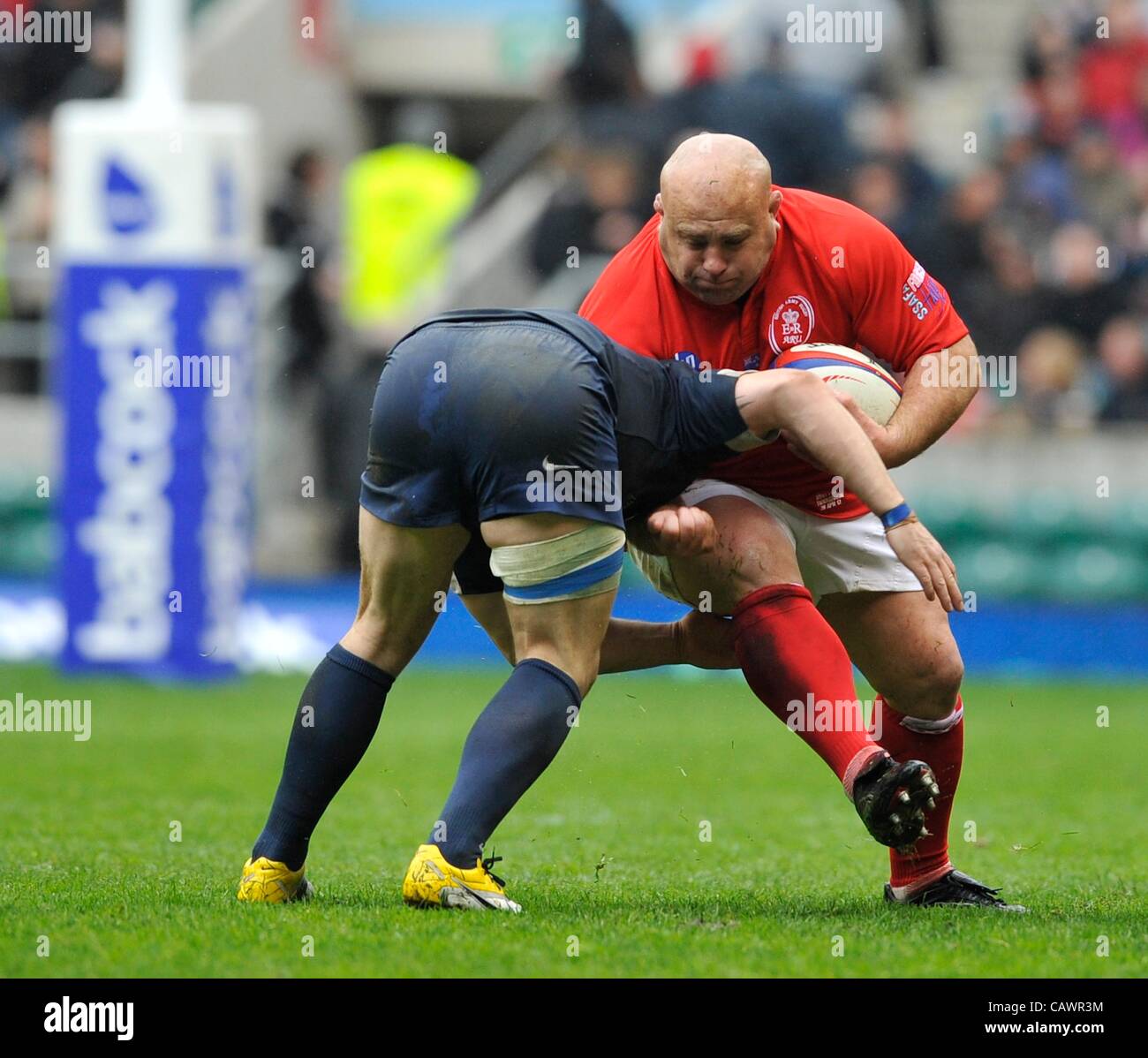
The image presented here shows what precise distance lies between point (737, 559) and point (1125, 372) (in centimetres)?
886

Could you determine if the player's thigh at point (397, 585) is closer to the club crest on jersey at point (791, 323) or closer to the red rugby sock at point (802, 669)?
the red rugby sock at point (802, 669)

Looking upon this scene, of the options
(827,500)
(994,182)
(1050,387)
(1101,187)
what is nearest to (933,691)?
(827,500)

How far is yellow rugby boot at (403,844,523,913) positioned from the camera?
4285 mm

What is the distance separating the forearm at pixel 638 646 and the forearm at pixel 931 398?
0.75m

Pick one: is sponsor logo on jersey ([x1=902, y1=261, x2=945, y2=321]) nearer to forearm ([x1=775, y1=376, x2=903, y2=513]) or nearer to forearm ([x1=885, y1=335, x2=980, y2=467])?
forearm ([x1=885, y1=335, x2=980, y2=467])

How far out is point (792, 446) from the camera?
4.57 m

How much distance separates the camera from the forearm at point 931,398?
482 centimetres

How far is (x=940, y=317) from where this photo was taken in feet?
16.2

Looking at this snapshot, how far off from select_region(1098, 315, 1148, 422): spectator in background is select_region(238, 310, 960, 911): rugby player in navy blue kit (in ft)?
29.1

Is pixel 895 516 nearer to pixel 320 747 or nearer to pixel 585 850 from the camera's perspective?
pixel 320 747

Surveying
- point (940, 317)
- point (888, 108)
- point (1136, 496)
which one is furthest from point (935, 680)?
point (888, 108)

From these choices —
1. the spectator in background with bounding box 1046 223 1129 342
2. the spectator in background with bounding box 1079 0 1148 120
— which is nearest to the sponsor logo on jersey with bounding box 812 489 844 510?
the spectator in background with bounding box 1046 223 1129 342

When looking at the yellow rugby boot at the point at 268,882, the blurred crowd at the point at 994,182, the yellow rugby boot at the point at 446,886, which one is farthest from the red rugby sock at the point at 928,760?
the blurred crowd at the point at 994,182
